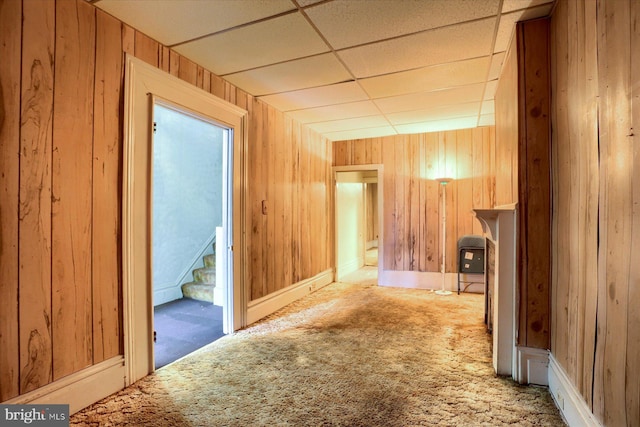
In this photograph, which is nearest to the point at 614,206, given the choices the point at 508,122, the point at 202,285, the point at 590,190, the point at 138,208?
the point at 590,190

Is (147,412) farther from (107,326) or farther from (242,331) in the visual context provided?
(242,331)

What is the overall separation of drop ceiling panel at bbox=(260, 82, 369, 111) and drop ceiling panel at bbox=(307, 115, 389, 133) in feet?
2.33

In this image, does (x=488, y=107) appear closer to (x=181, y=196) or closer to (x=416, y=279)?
(x=416, y=279)

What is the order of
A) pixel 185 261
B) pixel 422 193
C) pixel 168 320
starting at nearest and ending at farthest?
pixel 168 320 → pixel 185 261 → pixel 422 193

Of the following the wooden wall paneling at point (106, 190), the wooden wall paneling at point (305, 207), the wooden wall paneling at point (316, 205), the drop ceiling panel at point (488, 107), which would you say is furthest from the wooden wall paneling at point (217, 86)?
the drop ceiling panel at point (488, 107)

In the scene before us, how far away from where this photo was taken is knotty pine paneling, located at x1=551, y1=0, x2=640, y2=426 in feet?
3.83

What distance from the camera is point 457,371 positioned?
89.3 inches

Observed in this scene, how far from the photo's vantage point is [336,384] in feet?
6.86

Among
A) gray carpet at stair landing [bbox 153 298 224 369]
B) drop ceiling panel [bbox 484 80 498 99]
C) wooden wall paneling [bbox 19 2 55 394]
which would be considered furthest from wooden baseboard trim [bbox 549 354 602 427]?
wooden wall paneling [bbox 19 2 55 394]

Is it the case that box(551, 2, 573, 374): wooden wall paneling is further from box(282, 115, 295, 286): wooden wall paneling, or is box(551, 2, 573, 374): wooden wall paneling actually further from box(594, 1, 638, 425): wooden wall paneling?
box(282, 115, 295, 286): wooden wall paneling

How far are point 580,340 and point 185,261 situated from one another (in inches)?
178

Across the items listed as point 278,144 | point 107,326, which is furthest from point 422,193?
Result: point 107,326

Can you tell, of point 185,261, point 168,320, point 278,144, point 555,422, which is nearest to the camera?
point 555,422

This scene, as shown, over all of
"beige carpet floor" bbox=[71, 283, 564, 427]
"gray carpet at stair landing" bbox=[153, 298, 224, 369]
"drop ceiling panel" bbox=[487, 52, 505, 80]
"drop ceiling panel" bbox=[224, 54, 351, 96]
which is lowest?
"gray carpet at stair landing" bbox=[153, 298, 224, 369]
